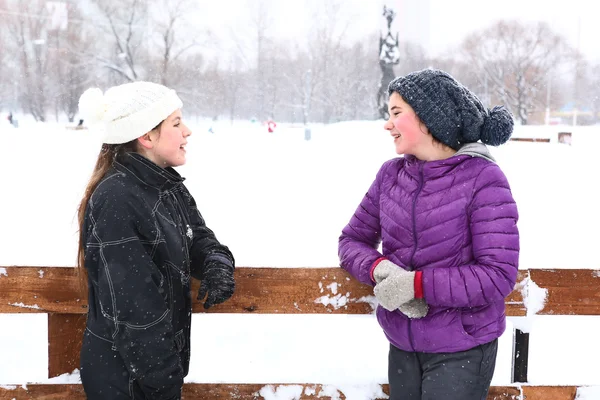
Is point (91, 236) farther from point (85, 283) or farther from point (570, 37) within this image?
point (570, 37)

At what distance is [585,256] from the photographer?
26.9 feet

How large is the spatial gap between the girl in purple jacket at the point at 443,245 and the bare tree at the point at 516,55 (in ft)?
196

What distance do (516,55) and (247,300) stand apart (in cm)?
6388

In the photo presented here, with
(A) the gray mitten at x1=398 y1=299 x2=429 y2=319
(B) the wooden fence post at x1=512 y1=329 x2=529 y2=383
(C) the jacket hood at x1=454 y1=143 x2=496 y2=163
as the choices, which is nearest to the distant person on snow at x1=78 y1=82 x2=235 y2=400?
(A) the gray mitten at x1=398 y1=299 x2=429 y2=319

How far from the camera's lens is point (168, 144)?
7.37 ft

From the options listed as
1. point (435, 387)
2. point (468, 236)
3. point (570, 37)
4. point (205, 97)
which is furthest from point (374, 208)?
point (570, 37)

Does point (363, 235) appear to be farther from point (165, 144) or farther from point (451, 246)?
point (165, 144)

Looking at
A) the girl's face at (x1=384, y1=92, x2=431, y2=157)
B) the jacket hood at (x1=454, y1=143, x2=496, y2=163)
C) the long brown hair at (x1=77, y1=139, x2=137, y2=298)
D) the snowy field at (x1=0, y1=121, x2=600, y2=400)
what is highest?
the girl's face at (x1=384, y1=92, x2=431, y2=157)

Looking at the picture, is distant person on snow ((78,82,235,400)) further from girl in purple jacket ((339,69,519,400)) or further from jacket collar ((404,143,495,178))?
jacket collar ((404,143,495,178))

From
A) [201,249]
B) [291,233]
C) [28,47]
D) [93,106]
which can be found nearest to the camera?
[93,106]

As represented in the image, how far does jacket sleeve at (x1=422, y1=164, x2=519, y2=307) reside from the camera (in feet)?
6.61

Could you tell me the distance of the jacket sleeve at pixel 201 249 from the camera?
7.55 ft

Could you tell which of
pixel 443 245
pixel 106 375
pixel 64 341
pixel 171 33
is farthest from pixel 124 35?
pixel 443 245

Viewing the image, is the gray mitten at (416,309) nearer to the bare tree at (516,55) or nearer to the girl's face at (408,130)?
the girl's face at (408,130)
